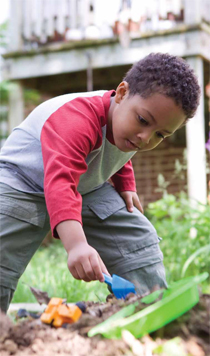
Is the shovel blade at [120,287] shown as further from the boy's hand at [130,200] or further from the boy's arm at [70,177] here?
the boy's hand at [130,200]

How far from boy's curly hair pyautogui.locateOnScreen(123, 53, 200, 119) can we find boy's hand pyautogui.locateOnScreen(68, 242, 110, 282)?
58 cm

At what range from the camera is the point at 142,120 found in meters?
1.55

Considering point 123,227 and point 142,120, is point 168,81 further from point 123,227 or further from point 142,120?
point 123,227

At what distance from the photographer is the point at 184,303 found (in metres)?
0.96

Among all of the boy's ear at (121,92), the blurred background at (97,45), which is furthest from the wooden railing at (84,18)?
the boy's ear at (121,92)

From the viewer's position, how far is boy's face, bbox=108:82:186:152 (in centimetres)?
150

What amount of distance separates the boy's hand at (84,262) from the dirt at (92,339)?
0.16 metres

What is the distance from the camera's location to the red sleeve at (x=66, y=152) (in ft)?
4.31

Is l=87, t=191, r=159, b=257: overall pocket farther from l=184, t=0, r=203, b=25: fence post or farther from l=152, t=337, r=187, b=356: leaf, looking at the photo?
l=184, t=0, r=203, b=25: fence post

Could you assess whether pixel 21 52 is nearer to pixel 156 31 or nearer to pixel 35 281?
pixel 156 31

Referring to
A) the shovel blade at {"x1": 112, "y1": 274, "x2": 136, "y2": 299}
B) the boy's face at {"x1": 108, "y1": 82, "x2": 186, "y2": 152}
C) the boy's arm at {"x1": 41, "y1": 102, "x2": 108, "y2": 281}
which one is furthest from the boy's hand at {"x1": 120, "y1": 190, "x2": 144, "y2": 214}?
the shovel blade at {"x1": 112, "y1": 274, "x2": 136, "y2": 299}

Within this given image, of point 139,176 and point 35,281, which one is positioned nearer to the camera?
point 35,281

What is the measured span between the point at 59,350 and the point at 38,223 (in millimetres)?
809

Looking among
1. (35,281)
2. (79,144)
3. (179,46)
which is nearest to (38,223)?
→ (79,144)
